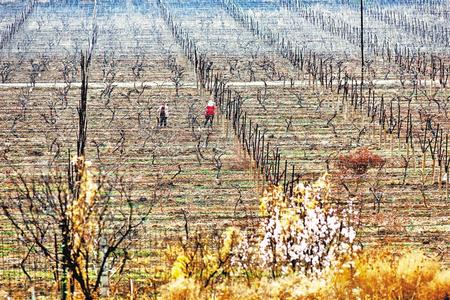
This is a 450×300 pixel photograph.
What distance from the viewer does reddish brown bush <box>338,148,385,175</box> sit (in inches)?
1014

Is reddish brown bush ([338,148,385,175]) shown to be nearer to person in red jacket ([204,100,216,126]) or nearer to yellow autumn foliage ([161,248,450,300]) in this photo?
person in red jacket ([204,100,216,126])

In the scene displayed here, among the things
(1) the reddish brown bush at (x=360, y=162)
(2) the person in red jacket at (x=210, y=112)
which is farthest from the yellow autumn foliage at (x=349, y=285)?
(2) the person in red jacket at (x=210, y=112)

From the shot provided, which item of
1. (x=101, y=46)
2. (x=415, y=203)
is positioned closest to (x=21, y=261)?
(x=415, y=203)

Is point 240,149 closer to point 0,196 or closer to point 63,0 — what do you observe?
point 0,196

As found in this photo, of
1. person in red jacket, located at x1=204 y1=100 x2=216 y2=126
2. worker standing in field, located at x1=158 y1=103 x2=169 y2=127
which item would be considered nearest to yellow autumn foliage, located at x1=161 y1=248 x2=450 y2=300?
person in red jacket, located at x1=204 y1=100 x2=216 y2=126

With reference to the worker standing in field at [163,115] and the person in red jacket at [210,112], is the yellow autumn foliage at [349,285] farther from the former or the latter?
the worker standing in field at [163,115]

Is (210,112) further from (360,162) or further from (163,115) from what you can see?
(360,162)

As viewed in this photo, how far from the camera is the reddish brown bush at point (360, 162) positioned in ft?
84.5

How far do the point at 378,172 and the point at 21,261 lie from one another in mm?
8960

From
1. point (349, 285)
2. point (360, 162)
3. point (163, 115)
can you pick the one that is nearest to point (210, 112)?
point (163, 115)

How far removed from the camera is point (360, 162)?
2592 cm

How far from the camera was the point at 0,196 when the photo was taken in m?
22.8

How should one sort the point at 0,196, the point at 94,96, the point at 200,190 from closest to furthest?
the point at 0,196 < the point at 200,190 < the point at 94,96

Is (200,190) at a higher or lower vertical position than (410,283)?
lower
